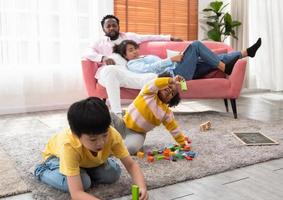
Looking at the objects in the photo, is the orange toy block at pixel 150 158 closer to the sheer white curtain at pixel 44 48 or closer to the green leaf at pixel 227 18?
the sheer white curtain at pixel 44 48

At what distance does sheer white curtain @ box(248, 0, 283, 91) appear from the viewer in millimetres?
5129

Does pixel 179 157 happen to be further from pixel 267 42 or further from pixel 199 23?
pixel 267 42

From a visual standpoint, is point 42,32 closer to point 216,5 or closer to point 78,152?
point 216,5

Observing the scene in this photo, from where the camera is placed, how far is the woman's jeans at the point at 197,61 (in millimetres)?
3113

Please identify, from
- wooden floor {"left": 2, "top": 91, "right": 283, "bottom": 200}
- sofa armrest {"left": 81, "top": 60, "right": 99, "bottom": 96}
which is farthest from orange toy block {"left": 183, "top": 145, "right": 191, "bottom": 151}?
sofa armrest {"left": 81, "top": 60, "right": 99, "bottom": 96}

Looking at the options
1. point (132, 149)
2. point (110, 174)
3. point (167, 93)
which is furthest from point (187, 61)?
point (110, 174)

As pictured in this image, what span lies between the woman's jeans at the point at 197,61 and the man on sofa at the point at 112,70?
0.30 metres

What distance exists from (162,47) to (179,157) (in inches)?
75.0

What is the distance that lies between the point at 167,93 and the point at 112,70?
1.04 m

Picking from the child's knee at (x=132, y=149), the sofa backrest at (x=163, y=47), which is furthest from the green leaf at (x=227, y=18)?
the child's knee at (x=132, y=149)

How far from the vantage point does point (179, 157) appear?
1.96m

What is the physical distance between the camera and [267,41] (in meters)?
5.21

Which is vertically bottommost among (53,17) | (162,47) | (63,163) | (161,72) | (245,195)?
(245,195)

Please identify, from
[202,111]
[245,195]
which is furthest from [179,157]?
[202,111]
